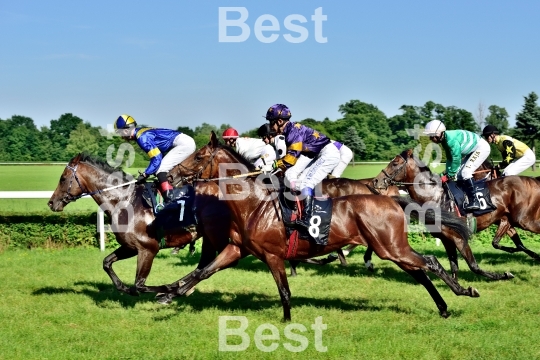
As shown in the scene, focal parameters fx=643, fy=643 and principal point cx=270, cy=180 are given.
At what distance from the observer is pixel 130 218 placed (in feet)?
22.7

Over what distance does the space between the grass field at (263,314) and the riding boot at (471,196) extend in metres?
0.90

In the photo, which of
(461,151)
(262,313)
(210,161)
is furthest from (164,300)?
(461,151)

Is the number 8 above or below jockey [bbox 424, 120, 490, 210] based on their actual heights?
below

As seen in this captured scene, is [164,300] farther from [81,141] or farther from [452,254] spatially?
[81,141]

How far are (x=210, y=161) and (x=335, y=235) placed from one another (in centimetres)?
139

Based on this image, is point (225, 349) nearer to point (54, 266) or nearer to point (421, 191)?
point (421, 191)

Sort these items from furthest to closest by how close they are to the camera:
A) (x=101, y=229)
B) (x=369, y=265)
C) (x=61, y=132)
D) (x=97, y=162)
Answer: (x=61, y=132)
(x=101, y=229)
(x=369, y=265)
(x=97, y=162)

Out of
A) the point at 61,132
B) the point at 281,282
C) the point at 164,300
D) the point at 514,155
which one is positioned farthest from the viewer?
the point at 61,132

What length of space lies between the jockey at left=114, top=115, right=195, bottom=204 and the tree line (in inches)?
1174

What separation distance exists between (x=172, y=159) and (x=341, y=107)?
53299 mm

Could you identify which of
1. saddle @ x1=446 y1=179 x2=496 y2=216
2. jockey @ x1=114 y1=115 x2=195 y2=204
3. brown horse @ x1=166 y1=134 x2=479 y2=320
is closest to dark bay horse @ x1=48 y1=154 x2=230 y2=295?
jockey @ x1=114 y1=115 x2=195 y2=204

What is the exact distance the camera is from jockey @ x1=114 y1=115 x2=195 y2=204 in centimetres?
696

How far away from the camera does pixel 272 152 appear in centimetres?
879

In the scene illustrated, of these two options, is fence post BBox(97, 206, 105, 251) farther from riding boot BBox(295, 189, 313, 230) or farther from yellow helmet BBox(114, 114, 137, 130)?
riding boot BBox(295, 189, 313, 230)
